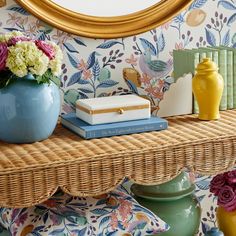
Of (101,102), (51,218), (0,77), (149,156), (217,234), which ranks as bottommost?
(217,234)

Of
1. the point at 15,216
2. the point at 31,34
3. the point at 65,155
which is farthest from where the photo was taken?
the point at 31,34

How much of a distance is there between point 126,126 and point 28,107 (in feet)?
1.02

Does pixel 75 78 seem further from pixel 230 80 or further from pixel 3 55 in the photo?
pixel 230 80

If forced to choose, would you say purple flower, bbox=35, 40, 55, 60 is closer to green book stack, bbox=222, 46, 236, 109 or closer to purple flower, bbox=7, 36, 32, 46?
purple flower, bbox=7, 36, 32, 46

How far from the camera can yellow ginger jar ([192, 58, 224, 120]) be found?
2027 mm

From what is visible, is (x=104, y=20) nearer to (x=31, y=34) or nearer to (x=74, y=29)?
(x=74, y=29)

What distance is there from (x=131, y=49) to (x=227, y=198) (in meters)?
0.61

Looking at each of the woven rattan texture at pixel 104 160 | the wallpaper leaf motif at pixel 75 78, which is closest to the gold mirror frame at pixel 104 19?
the wallpaper leaf motif at pixel 75 78

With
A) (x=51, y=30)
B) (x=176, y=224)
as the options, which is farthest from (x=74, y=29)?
(x=176, y=224)

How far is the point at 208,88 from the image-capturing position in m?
2.02

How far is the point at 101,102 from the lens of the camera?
197 centimetres

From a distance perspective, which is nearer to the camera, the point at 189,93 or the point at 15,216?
the point at 15,216

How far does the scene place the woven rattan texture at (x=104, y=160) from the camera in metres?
1.69

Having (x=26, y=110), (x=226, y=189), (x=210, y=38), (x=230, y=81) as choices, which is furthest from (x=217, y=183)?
(x=26, y=110)
